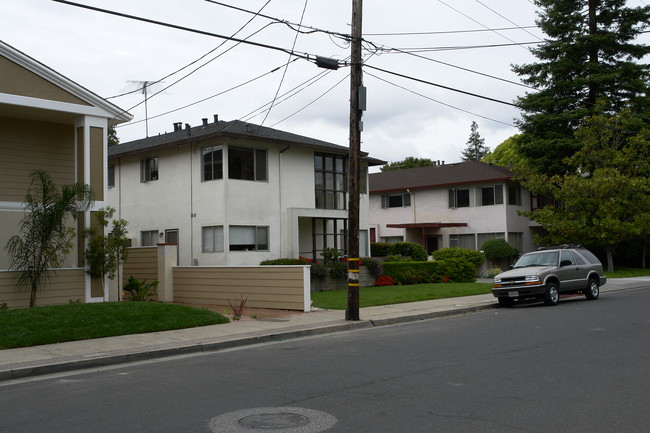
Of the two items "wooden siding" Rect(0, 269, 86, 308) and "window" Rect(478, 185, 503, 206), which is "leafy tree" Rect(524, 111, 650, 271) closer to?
"window" Rect(478, 185, 503, 206)

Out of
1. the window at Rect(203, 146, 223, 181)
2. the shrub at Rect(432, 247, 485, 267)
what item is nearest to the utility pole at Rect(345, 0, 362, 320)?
the window at Rect(203, 146, 223, 181)

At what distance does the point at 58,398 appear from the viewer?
7809mm

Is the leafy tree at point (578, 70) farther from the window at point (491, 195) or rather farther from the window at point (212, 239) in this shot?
the window at point (212, 239)

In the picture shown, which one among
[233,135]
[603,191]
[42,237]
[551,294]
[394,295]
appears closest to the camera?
[42,237]

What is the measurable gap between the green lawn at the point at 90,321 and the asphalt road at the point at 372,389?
2787 millimetres

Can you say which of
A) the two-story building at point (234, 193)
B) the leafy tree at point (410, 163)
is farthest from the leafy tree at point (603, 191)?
the leafy tree at point (410, 163)

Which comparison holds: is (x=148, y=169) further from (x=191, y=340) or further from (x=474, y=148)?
(x=474, y=148)

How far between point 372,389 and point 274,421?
1723 mm

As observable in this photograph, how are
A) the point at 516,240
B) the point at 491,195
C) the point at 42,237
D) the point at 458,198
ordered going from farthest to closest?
the point at 458,198 → the point at 516,240 → the point at 491,195 → the point at 42,237

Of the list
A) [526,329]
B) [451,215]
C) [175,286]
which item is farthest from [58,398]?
[451,215]

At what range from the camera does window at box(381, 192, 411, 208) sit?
45.6m

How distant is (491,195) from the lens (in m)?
40.9

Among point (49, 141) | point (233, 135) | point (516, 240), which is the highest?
point (233, 135)

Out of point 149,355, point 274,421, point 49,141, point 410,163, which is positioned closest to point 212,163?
point 49,141
